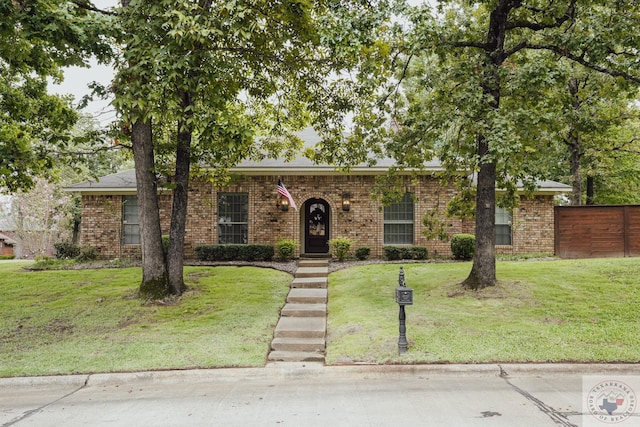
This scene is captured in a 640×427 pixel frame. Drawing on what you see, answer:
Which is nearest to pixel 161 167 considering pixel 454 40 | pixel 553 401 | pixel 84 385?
pixel 84 385

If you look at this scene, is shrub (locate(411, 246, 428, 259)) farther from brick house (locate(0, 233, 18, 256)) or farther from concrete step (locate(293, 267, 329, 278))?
brick house (locate(0, 233, 18, 256))

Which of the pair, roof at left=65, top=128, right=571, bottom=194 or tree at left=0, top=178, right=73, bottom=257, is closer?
roof at left=65, top=128, right=571, bottom=194

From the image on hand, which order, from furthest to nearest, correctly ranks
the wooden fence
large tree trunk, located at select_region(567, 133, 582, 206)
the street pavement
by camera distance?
large tree trunk, located at select_region(567, 133, 582, 206) → the wooden fence → the street pavement

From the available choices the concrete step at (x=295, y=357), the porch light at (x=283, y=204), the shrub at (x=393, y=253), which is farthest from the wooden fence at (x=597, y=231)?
the concrete step at (x=295, y=357)

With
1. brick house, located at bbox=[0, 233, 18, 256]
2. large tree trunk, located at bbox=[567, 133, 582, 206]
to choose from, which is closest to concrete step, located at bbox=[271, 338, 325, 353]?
large tree trunk, located at bbox=[567, 133, 582, 206]

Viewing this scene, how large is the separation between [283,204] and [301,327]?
761 cm

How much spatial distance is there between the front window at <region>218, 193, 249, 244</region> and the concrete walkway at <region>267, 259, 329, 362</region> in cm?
413

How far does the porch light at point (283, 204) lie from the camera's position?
568 inches

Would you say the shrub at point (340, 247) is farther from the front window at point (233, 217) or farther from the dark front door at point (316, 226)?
the front window at point (233, 217)

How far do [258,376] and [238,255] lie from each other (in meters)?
8.66

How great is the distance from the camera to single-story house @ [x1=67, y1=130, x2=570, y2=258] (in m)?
14.6

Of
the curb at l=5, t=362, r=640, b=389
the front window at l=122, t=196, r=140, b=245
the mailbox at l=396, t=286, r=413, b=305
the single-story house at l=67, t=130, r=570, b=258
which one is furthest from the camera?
the front window at l=122, t=196, r=140, b=245

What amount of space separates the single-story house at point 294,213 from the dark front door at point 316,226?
66cm

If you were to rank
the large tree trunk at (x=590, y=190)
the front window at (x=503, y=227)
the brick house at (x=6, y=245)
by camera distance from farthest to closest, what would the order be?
1. the brick house at (x=6, y=245)
2. the large tree trunk at (x=590, y=190)
3. the front window at (x=503, y=227)
